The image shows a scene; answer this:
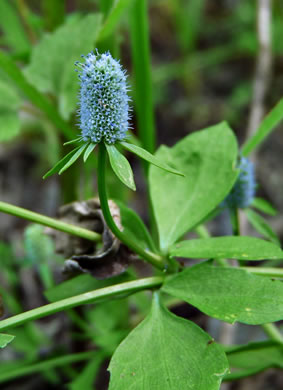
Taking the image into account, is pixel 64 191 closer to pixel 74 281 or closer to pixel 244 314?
pixel 74 281

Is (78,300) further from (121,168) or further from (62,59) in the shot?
(62,59)

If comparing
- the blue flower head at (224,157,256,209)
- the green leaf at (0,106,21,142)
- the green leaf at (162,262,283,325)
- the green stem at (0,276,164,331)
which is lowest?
the green leaf at (162,262,283,325)

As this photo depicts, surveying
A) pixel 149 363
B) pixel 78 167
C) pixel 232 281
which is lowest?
pixel 149 363

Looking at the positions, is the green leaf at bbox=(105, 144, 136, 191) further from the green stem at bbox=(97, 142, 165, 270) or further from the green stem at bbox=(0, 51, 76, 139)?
the green stem at bbox=(0, 51, 76, 139)

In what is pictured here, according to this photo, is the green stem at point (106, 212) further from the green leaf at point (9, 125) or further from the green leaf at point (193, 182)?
the green leaf at point (9, 125)

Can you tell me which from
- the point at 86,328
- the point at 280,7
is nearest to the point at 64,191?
the point at 86,328

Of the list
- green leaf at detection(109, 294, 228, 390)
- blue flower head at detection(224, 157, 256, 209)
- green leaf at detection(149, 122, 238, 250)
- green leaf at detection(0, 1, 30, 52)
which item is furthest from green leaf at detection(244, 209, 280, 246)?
green leaf at detection(0, 1, 30, 52)
